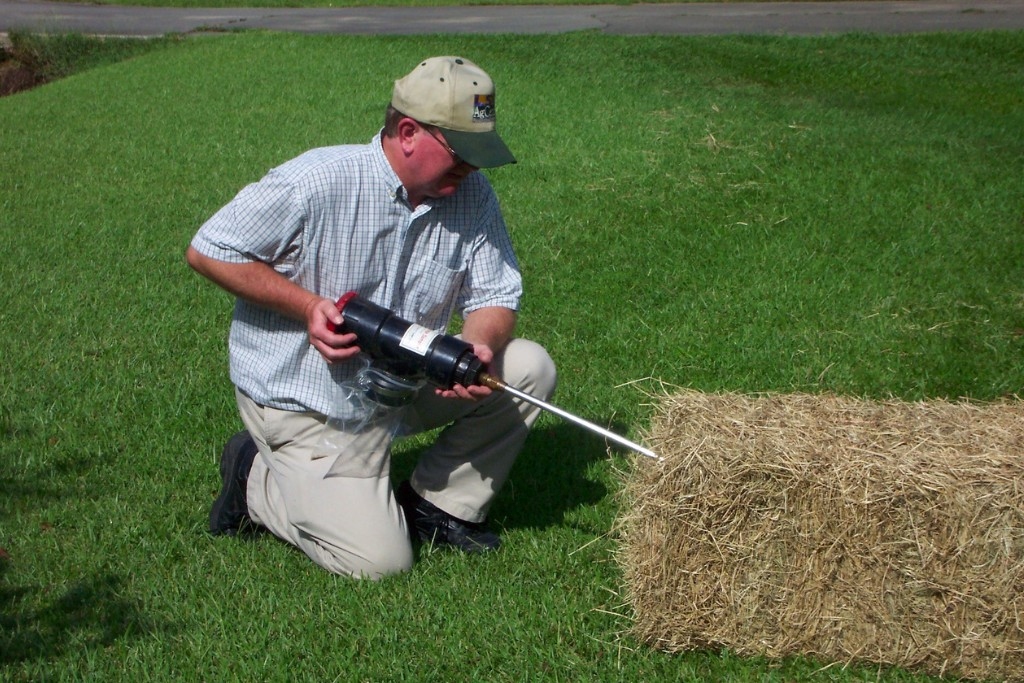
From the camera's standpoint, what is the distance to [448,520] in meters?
4.11

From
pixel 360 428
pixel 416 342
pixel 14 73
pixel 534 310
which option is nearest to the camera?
pixel 416 342

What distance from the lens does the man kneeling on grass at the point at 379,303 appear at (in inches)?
144

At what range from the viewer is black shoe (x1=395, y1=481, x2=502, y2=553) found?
408 cm

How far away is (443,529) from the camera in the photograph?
4117 millimetres

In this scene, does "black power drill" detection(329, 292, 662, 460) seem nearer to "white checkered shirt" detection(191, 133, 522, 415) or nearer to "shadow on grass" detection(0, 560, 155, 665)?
"white checkered shirt" detection(191, 133, 522, 415)

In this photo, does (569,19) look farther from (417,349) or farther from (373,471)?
(417,349)

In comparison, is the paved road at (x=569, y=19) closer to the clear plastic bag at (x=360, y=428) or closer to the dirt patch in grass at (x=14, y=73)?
the dirt patch in grass at (x=14, y=73)

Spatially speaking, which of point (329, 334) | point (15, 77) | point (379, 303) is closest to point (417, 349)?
point (329, 334)

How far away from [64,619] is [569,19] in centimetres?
1829

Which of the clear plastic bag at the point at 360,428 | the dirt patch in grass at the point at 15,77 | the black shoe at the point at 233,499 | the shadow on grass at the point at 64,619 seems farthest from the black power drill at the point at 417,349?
the dirt patch in grass at the point at 15,77

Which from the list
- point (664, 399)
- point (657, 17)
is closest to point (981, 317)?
point (664, 399)

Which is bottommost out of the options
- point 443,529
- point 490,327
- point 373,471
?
point 443,529

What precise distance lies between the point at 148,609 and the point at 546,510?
1.48 m

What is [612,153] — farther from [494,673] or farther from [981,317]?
[494,673]
